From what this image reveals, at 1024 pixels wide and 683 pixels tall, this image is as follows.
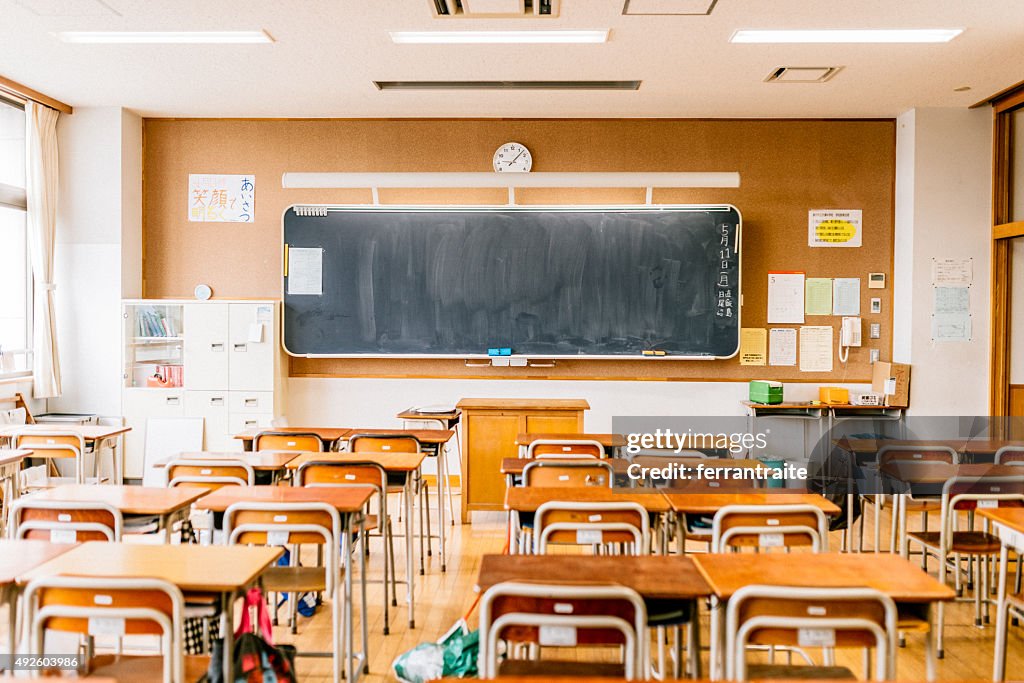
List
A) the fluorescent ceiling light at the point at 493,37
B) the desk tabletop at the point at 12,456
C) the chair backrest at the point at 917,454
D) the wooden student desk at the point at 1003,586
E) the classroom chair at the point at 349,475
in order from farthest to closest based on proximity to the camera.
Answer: the fluorescent ceiling light at the point at 493,37
the chair backrest at the point at 917,454
the desk tabletop at the point at 12,456
the classroom chair at the point at 349,475
the wooden student desk at the point at 1003,586

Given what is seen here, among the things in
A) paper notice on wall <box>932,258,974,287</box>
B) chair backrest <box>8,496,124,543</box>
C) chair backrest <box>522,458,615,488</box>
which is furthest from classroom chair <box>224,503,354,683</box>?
paper notice on wall <box>932,258,974,287</box>

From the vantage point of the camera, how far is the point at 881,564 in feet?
8.04

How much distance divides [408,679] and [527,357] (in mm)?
4031

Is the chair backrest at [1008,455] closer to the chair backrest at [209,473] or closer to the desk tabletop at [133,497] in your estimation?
the chair backrest at [209,473]

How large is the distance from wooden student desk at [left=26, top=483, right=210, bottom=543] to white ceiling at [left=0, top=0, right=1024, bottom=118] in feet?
8.99

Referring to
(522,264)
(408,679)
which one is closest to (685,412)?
(522,264)

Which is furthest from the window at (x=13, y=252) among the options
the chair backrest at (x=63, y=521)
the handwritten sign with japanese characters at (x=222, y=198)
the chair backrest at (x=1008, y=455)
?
the chair backrest at (x=1008, y=455)

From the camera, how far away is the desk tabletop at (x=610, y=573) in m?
2.21

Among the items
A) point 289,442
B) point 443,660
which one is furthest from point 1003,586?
point 289,442

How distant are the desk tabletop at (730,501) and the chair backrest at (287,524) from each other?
125cm

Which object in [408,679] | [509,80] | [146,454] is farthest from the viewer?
[146,454]

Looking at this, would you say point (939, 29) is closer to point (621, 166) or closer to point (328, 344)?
point (621, 166)

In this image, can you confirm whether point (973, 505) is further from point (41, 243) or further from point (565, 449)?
point (41, 243)

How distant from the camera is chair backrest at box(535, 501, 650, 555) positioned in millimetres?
2918
